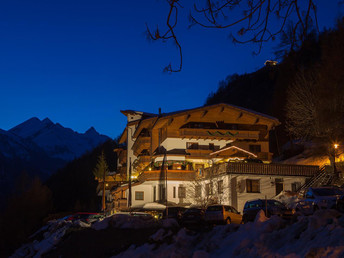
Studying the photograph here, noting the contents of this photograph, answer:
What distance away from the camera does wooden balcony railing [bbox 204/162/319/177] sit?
39.3 metres

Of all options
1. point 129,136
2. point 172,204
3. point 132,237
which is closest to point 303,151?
point 172,204

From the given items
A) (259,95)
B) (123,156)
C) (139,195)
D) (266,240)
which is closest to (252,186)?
(139,195)

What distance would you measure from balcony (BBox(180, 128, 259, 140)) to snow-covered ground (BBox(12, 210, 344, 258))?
1302 inches

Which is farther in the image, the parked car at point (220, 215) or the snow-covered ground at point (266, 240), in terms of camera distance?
the parked car at point (220, 215)

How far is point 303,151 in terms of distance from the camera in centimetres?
5506

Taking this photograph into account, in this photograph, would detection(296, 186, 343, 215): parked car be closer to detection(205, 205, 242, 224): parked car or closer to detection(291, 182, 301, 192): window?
detection(205, 205, 242, 224): parked car

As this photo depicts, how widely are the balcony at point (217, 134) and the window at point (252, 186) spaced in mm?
12760

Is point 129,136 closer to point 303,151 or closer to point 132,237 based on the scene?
point 303,151

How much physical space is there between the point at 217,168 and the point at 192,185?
696 cm

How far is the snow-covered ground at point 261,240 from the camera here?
10266 mm

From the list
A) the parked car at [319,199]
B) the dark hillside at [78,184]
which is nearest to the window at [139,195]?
the parked car at [319,199]

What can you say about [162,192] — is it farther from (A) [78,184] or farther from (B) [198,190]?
(A) [78,184]

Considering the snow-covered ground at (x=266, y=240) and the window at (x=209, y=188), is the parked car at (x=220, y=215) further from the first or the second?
the window at (x=209, y=188)

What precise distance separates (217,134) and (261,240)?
40447 millimetres
